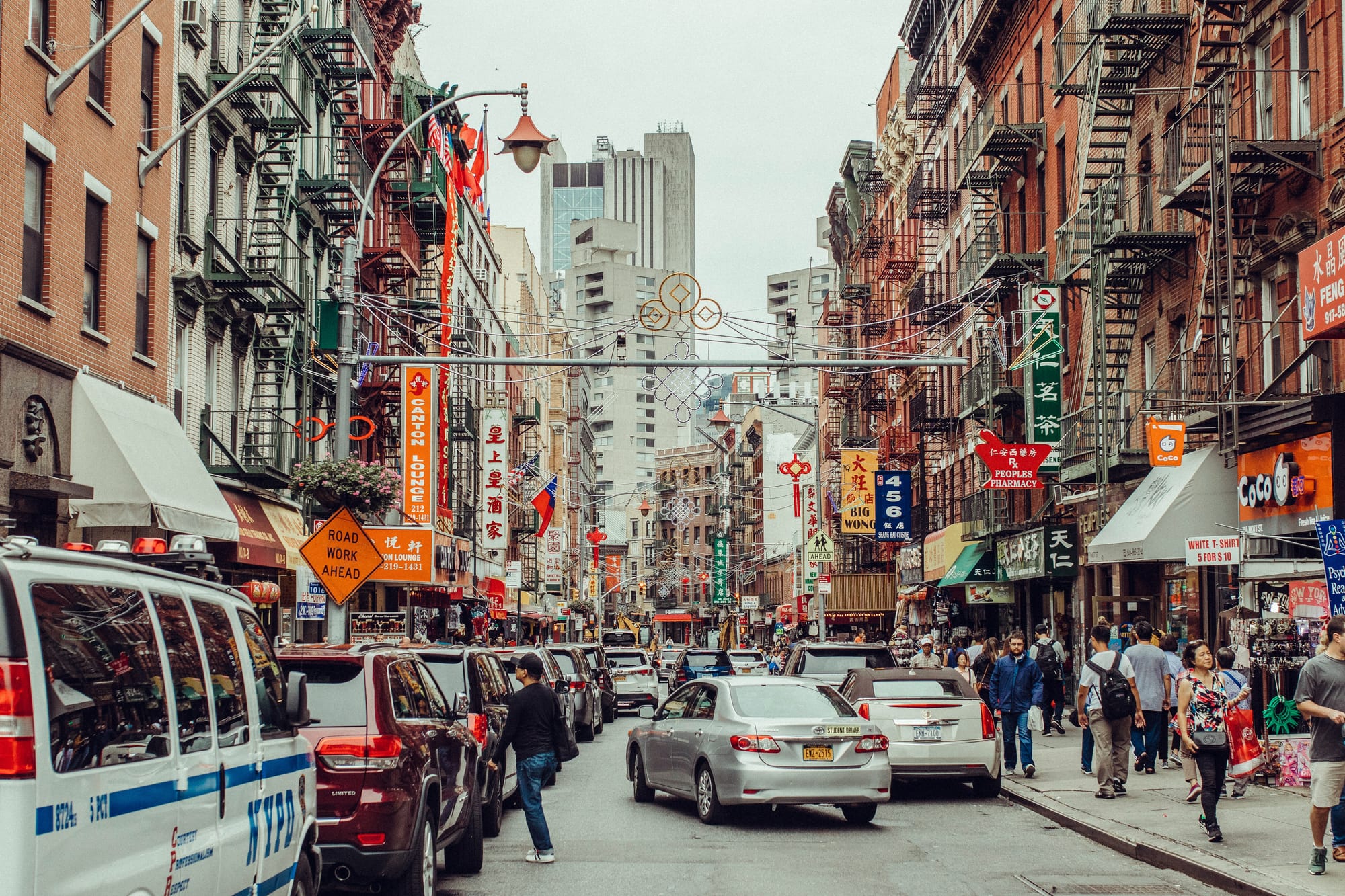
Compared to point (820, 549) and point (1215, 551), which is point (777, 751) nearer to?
point (1215, 551)

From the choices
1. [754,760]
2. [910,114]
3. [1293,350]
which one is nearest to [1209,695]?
[754,760]

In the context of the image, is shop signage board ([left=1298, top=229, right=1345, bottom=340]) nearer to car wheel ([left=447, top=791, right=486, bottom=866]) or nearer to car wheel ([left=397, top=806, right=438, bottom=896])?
car wheel ([left=447, top=791, right=486, bottom=866])

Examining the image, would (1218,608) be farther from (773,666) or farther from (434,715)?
(773,666)

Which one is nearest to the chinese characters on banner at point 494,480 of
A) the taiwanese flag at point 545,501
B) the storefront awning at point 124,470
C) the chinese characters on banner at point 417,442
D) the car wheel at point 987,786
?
the taiwanese flag at point 545,501

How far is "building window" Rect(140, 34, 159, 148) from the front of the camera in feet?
77.2

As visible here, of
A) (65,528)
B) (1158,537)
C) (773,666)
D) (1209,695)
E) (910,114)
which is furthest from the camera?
(910,114)

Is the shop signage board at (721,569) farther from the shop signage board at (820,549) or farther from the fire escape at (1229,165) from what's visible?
the fire escape at (1229,165)

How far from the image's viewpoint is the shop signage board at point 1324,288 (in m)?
16.8

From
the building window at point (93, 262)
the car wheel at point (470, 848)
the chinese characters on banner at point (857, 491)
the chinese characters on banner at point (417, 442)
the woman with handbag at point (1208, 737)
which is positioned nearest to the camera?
the car wheel at point (470, 848)

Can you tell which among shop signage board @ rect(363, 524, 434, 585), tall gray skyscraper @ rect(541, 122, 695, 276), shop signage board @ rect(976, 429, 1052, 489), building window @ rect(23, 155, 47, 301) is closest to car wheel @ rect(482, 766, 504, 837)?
building window @ rect(23, 155, 47, 301)

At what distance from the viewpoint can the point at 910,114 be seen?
49000 millimetres

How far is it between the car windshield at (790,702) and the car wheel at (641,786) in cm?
224

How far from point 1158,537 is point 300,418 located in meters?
17.2

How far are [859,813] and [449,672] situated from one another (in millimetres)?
4382
